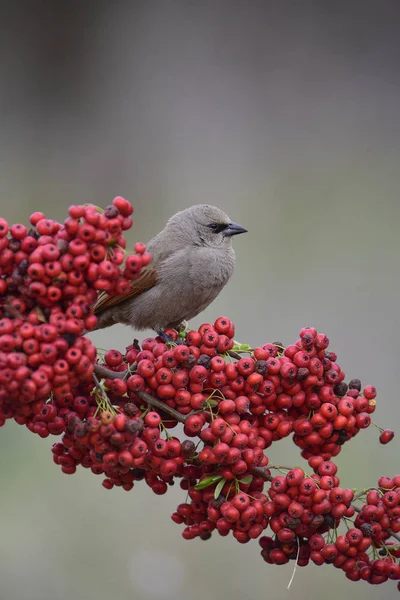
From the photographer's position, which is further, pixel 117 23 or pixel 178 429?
pixel 117 23

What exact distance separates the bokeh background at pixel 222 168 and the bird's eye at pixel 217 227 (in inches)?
41.6

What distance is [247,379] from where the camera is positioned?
5.81ft

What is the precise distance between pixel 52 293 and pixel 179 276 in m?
1.54

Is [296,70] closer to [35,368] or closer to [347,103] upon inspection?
[347,103]

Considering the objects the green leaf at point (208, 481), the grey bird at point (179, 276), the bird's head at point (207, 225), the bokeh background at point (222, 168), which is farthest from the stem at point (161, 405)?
the bokeh background at point (222, 168)

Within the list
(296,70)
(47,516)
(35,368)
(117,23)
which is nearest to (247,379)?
(35,368)

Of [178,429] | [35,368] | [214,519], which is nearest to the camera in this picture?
[35,368]

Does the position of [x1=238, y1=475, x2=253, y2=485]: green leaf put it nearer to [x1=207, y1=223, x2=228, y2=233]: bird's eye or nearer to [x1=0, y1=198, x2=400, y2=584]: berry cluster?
[x1=0, y1=198, x2=400, y2=584]: berry cluster

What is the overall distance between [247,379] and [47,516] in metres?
2.44

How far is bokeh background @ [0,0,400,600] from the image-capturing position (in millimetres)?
3828

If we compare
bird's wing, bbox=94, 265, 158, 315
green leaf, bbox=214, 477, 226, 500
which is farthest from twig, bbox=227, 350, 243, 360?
bird's wing, bbox=94, 265, 158, 315

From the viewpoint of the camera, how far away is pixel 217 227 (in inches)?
127

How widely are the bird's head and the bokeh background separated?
105 cm

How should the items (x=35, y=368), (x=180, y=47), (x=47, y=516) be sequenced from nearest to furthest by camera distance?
(x=35, y=368) < (x=47, y=516) < (x=180, y=47)
